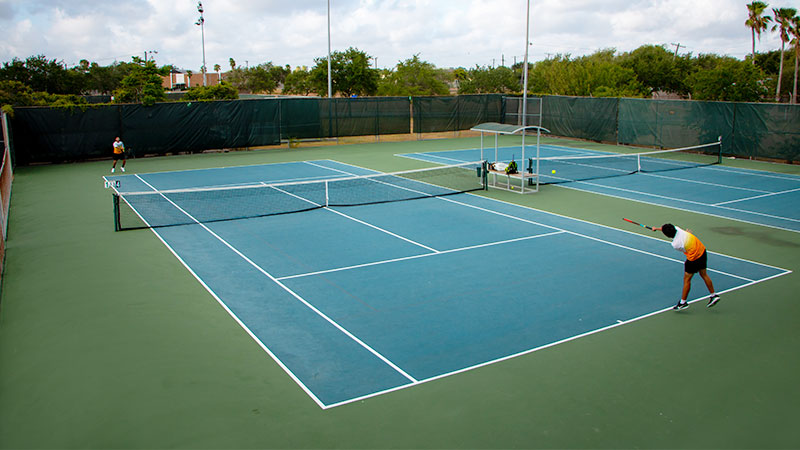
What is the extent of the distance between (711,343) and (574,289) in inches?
103

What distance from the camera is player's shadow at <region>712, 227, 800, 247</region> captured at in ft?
46.5

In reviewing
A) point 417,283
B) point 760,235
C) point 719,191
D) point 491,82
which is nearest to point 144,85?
point 417,283

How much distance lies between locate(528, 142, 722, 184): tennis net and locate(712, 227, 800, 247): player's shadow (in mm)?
7097

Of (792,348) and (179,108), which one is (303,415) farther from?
(179,108)

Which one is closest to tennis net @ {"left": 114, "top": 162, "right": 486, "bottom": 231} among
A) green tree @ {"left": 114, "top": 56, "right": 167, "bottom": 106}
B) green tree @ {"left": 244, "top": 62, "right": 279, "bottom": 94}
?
green tree @ {"left": 114, "top": 56, "right": 167, "bottom": 106}

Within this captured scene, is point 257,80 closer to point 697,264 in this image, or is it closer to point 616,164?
point 616,164

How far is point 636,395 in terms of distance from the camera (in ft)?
23.9

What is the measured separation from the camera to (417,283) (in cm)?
1135

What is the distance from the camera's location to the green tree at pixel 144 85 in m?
30.5

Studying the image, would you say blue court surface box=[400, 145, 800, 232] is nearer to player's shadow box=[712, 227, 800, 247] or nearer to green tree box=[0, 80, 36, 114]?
player's shadow box=[712, 227, 800, 247]

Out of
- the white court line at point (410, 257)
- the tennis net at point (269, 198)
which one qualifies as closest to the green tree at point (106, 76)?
the tennis net at point (269, 198)

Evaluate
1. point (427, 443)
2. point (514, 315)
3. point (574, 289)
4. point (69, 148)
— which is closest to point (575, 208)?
point (574, 289)

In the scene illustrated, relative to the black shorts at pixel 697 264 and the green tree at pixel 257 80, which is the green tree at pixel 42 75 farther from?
the black shorts at pixel 697 264

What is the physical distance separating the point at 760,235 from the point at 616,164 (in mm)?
11975
